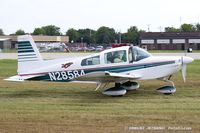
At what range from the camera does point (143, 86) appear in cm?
1515

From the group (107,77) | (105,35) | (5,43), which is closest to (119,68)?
(107,77)

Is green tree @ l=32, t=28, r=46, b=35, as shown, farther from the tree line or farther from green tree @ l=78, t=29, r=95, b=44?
green tree @ l=78, t=29, r=95, b=44

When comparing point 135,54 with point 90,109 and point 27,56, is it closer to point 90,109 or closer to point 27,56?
point 90,109

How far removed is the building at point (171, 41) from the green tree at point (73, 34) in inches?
1559

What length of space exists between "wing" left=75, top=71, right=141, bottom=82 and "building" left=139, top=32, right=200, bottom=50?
8797cm

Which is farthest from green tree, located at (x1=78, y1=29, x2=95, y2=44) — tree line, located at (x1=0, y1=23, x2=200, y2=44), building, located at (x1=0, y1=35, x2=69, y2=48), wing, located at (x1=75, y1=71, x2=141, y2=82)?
wing, located at (x1=75, y1=71, x2=141, y2=82)

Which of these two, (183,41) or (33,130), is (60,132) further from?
(183,41)

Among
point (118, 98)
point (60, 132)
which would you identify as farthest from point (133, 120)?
point (118, 98)

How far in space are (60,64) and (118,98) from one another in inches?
104

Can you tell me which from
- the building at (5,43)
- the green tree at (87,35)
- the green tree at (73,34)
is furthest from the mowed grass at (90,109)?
the green tree at (73,34)

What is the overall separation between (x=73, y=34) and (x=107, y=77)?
132 metres

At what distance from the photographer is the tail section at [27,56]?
14.0 metres

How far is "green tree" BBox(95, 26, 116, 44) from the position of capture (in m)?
131

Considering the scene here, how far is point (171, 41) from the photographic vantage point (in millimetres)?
103625
